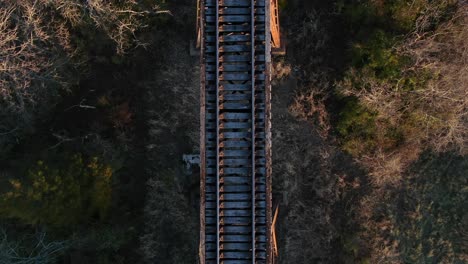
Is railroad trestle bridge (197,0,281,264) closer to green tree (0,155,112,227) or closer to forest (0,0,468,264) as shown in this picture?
forest (0,0,468,264)

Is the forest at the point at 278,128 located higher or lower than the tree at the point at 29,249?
higher

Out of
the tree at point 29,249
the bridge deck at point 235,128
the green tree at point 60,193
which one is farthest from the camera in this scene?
the tree at point 29,249

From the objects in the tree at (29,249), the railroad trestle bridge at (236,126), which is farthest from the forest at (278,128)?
the railroad trestle bridge at (236,126)

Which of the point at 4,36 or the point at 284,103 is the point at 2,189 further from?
the point at 284,103

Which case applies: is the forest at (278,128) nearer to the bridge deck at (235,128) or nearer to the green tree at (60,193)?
the green tree at (60,193)

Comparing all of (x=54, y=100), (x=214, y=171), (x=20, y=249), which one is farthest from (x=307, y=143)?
(x=20, y=249)

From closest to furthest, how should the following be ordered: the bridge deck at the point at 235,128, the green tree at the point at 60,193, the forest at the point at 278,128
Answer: the bridge deck at the point at 235,128 < the green tree at the point at 60,193 < the forest at the point at 278,128

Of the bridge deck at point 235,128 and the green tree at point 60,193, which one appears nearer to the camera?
the bridge deck at point 235,128

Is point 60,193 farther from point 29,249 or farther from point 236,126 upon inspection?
point 236,126
